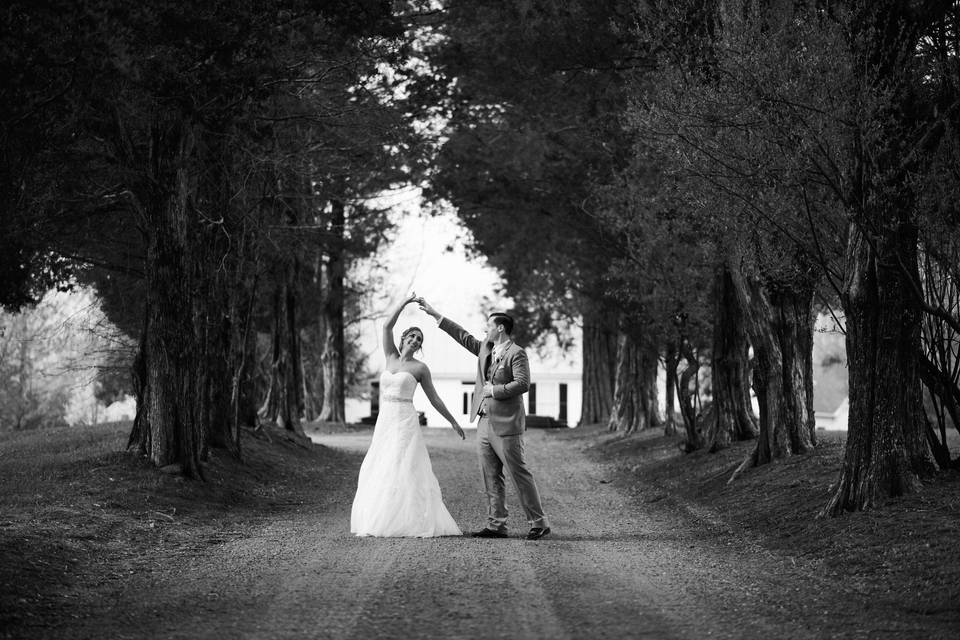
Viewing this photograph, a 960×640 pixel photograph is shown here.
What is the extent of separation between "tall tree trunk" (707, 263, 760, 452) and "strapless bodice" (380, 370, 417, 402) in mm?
9515

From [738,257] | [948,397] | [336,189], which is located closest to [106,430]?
[336,189]

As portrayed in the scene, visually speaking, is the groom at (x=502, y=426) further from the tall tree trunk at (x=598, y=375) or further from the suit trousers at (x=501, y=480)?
the tall tree trunk at (x=598, y=375)

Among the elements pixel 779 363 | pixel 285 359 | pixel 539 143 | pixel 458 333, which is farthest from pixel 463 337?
pixel 285 359

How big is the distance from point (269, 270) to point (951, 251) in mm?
18055

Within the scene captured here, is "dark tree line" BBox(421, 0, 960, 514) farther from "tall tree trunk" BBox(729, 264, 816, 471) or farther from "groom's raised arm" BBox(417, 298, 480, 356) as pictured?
"groom's raised arm" BBox(417, 298, 480, 356)

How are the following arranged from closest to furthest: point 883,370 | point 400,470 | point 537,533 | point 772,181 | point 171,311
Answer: point 883,370 → point 537,533 → point 400,470 → point 772,181 → point 171,311

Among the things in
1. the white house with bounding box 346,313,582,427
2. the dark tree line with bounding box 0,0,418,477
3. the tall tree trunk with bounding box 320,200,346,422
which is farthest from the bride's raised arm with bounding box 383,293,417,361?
the white house with bounding box 346,313,582,427

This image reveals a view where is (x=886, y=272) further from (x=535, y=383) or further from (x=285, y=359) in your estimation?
(x=535, y=383)

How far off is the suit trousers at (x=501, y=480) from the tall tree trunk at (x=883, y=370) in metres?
3.27

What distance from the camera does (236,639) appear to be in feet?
24.6

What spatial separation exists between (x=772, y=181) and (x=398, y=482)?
211 inches

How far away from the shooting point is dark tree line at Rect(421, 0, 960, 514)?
40.2ft

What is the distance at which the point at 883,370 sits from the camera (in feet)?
40.4

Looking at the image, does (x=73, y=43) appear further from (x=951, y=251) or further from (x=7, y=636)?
(x=951, y=251)
